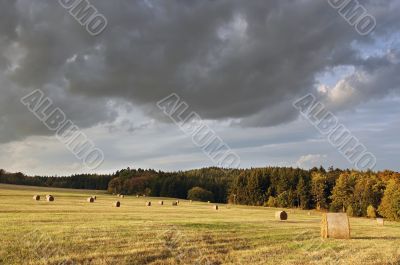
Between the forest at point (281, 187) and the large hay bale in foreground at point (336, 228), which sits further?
the forest at point (281, 187)

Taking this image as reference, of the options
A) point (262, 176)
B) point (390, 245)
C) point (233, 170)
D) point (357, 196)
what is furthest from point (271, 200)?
point (390, 245)

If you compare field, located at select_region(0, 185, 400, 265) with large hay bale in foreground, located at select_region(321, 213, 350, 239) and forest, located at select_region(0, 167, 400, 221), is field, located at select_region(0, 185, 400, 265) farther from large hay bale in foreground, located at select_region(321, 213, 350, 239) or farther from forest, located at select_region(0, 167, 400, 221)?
forest, located at select_region(0, 167, 400, 221)

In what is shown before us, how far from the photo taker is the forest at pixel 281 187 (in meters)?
96.1

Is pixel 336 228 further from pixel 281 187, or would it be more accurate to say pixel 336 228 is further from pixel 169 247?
pixel 281 187

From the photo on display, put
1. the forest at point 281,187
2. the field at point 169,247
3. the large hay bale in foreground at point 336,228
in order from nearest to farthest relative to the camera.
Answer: the field at point 169,247 < the large hay bale in foreground at point 336,228 < the forest at point 281,187

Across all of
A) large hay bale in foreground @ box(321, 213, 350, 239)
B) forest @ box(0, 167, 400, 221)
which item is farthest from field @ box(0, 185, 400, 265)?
forest @ box(0, 167, 400, 221)

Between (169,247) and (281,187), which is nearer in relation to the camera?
(169,247)

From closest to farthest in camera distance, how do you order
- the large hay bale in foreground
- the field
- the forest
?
the field < the large hay bale in foreground < the forest

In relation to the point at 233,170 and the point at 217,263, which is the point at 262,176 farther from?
the point at 217,263

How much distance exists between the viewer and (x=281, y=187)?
394 ft

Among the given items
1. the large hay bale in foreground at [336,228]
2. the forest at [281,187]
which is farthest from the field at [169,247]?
the forest at [281,187]

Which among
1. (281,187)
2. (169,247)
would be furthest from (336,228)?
(281,187)

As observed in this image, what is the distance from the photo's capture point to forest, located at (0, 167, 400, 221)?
315 ft

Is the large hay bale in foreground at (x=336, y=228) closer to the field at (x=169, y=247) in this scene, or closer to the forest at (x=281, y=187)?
the field at (x=169, y=247)
